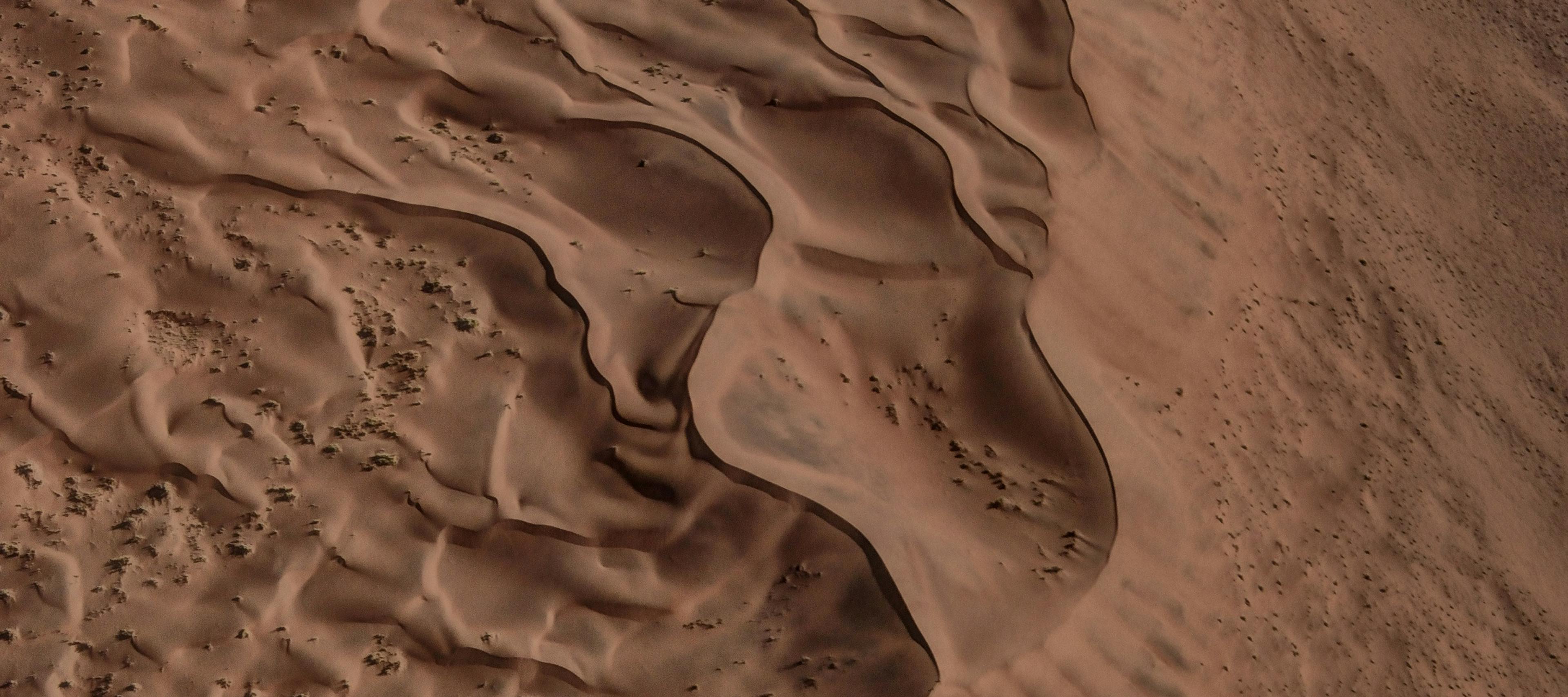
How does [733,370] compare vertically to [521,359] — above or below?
above

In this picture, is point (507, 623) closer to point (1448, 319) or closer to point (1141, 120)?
point (1141, 120)

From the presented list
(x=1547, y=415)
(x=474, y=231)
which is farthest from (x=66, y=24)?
(x=1547, y=415)

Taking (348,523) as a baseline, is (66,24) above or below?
above
